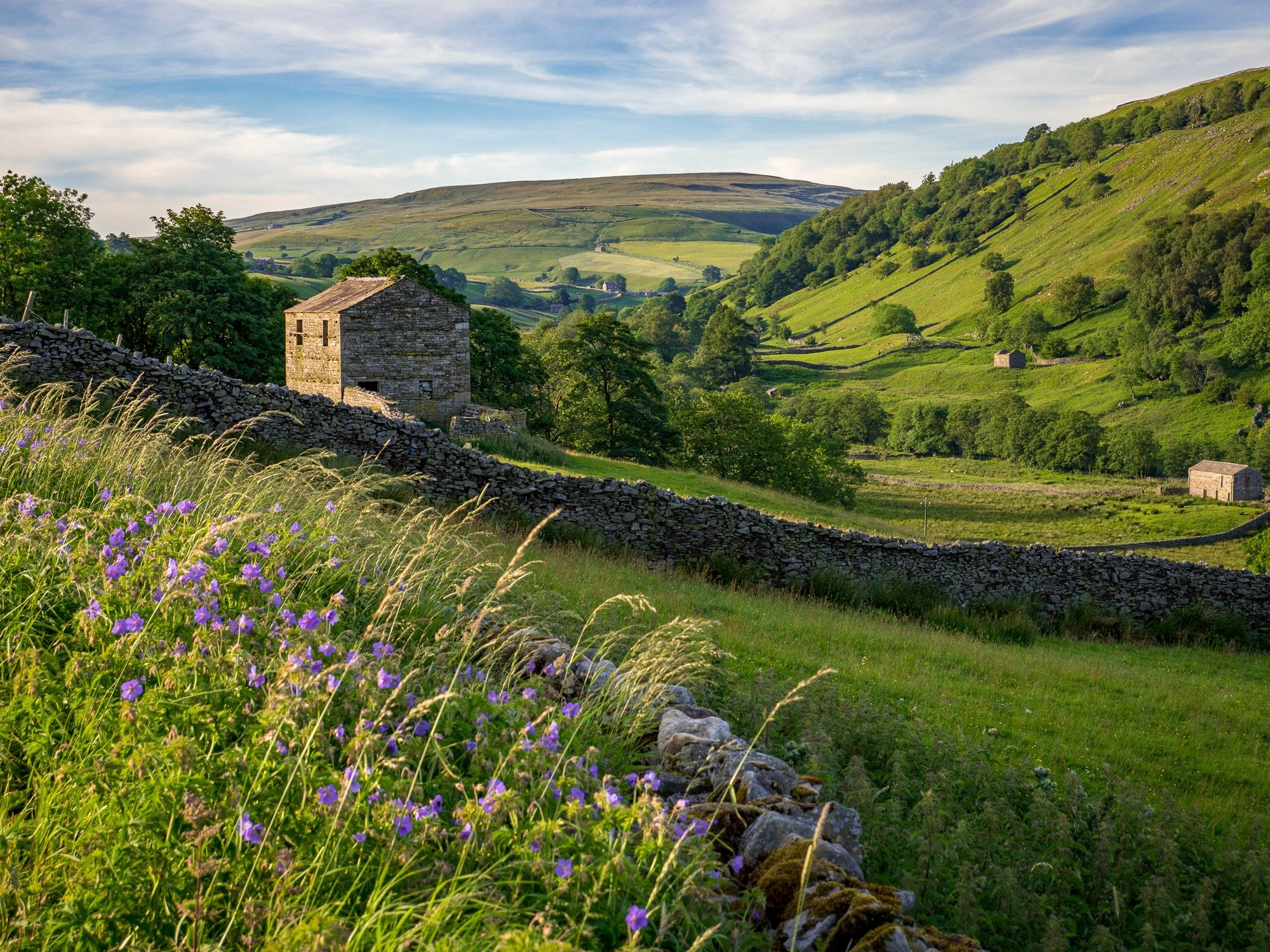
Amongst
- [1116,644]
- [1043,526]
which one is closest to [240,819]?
[1116,644]

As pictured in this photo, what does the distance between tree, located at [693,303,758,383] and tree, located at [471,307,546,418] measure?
242 ft

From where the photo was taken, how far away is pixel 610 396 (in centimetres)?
4597

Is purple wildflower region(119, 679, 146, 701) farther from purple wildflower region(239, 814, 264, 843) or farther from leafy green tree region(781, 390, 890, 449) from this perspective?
leafy green tree region(781, 390, 890, 449)

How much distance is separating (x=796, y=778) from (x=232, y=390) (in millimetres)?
13600

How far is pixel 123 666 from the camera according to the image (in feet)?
11.3

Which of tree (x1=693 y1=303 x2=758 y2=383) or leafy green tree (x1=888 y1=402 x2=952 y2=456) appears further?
tree (x1=693 y1=303 x2=758 y2=383)

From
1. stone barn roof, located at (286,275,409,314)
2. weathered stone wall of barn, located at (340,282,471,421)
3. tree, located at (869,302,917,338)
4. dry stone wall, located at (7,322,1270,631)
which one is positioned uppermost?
tree, located at (869,302,917,338)

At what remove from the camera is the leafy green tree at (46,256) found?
105 ft

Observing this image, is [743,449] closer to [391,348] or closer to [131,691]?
[391,348]

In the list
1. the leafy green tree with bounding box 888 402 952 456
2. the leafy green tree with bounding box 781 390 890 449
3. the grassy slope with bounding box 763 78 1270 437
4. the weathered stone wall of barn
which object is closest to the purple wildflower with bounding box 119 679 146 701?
the weathered stone wall of barn

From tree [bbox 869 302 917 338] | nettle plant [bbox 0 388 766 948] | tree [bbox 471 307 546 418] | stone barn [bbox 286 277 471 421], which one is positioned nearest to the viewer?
nettle plant [bbox 0 388 766 948]

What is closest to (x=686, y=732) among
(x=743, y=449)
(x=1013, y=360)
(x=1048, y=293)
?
(x=743, y=449)

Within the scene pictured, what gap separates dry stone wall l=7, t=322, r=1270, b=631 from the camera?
46.9 feet

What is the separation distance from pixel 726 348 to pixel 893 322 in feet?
157
